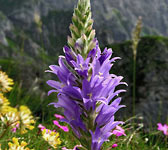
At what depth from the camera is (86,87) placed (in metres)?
1.76

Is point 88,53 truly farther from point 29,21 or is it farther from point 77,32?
point 29,21

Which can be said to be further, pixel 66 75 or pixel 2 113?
pixel 2 113

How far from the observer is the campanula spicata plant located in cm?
176

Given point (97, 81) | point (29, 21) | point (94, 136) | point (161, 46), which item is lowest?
point (94, 136)

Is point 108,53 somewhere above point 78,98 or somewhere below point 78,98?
above

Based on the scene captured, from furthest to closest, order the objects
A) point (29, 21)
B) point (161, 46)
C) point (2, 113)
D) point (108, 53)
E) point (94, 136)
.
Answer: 1. point (29, 21)
2. point (161, 46)
3. point (2, 113)
4. point (108, 53)
5. point (94, 136)

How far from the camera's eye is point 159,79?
8.62 metres

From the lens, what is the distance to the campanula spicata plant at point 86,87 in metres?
1.76

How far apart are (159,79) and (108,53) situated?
7.28m

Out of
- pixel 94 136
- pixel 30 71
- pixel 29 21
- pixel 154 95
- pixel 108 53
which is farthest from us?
pixel 29 21

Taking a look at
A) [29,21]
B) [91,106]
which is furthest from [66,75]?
[29,21]

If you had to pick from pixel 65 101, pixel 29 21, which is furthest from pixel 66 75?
pixel 29 21

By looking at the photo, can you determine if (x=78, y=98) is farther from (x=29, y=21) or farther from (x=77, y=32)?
(x=29, y=21)

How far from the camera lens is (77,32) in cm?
183
